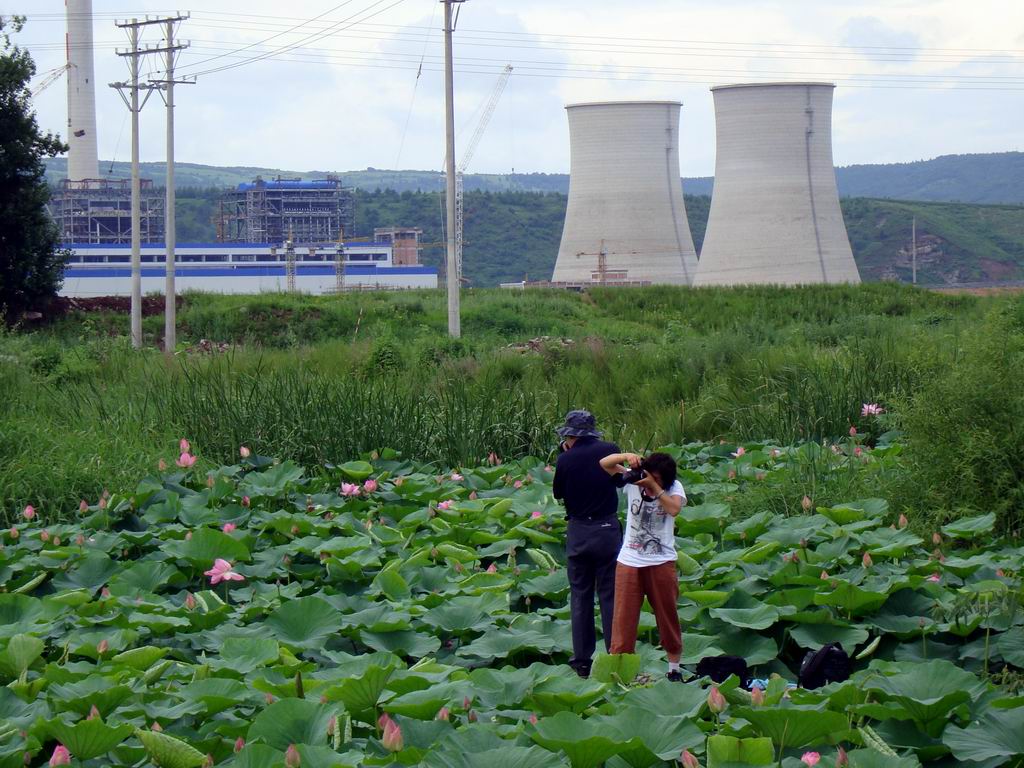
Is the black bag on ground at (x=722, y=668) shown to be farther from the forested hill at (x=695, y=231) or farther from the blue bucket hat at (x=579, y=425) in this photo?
the forested hill at (x=695, y=231)

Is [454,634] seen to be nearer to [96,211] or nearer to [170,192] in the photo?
[170,192]

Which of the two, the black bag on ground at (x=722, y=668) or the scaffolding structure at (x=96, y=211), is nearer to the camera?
the black bag on ground at (x=722, y=668)

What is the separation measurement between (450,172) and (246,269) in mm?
30818

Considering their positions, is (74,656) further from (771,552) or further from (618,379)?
(618,379)

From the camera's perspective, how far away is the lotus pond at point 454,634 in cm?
294

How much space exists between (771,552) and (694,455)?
103 inches

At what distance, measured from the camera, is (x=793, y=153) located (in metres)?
28.3

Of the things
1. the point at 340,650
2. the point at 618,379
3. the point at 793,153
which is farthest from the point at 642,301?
the point at 340,650

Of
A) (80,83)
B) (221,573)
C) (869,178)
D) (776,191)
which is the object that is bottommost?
(221,573)

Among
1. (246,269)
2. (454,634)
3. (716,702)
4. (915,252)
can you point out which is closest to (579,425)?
(454,634)

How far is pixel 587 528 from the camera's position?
3.97 m

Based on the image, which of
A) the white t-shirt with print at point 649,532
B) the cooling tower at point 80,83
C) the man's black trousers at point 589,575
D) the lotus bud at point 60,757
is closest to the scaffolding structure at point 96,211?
the cooling tower at point 80,83

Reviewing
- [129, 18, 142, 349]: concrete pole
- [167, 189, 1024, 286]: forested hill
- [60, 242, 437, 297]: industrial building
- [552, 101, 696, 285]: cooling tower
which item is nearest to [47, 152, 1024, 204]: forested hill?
[167, 189, 1024, 286]: forested hill

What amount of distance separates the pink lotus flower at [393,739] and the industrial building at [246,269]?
133ft
